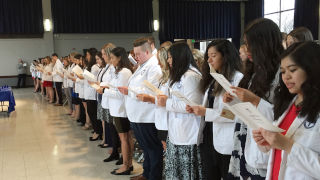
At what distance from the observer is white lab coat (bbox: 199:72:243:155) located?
7.26 ft

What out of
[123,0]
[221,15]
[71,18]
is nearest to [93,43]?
[71,18]

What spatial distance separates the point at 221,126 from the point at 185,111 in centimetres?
41

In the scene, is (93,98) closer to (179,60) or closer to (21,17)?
(179,60)

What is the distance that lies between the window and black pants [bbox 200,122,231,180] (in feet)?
40.1

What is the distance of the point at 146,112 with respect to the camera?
328 cm

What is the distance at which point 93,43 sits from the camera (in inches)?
640

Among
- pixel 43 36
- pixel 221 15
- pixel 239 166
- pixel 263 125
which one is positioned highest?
pixel 221 15

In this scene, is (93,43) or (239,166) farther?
(93,43)

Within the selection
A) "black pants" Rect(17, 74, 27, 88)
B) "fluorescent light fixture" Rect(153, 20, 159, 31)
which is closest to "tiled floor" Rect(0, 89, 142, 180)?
Result: "black pants" Rect(17, 74, 27, 88)

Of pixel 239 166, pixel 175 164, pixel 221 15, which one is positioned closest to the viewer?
pixel 239 166

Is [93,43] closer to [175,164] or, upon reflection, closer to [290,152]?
[175,164]

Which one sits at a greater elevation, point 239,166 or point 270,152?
point 270,152

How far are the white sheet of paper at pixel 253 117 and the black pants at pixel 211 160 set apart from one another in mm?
942

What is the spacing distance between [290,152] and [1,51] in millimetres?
16375
